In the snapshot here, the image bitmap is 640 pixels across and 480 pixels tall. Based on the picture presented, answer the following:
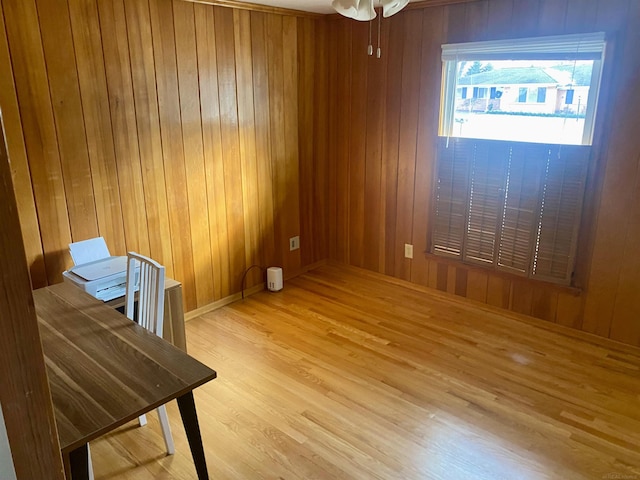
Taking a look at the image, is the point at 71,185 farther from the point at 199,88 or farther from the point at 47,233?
the point at 199,88

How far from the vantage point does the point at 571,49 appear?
2859mm

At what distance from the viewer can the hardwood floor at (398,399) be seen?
2123mm

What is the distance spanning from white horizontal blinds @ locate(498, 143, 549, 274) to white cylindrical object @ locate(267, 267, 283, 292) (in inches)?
64.8

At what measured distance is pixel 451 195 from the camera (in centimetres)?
355

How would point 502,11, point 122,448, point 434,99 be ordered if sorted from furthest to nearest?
point 434,99 → point 502,11 → point 122,448

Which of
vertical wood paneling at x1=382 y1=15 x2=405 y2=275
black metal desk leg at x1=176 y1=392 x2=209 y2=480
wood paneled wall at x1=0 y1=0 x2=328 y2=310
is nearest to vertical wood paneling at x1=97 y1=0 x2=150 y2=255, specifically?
wood paneled wall at x1=0 y1=0 x2=328 y2=310

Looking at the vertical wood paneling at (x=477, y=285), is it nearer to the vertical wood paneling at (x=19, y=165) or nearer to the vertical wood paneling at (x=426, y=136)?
the vertical wood paneling at (x=426, y=136)

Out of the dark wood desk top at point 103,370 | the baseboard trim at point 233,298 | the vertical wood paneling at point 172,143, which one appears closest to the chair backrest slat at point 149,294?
the dark wood desk top at point 103,370

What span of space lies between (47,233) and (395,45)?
2627 millimetres

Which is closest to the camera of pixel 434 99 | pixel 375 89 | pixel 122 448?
pixel 122 448

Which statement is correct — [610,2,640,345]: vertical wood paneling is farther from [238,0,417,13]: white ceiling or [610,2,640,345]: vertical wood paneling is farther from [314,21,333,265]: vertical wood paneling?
[314,21,333,265]: vertical wood paneling

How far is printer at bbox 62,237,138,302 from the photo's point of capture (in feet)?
7.94

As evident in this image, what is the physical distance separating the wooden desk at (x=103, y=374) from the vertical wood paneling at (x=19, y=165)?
75 cm

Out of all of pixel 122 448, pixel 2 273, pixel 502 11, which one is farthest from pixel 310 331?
pixel 2 273
